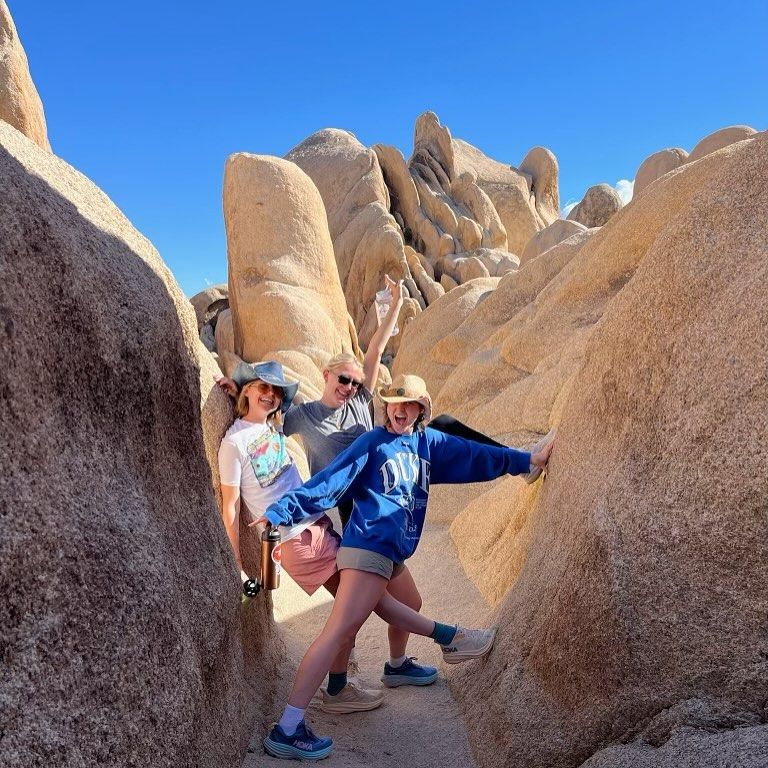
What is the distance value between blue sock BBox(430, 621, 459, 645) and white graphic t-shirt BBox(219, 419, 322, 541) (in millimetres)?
1021

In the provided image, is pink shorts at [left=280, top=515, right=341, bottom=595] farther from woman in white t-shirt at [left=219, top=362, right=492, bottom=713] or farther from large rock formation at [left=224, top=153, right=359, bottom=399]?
large rock formation at [left=224, top=153, right=359, bottom=399]

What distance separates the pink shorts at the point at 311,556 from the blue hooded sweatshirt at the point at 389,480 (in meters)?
0.25

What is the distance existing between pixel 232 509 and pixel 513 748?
5.76ft

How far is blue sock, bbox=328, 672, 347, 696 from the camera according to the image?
12.6 ft

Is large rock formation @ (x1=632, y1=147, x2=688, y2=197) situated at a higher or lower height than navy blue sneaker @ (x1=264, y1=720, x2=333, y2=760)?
higher

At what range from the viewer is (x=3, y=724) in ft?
5.81

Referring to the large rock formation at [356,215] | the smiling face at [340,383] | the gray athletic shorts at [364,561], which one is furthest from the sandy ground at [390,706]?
the large rock formation at [356,215]

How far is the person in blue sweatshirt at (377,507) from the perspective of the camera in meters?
3.30

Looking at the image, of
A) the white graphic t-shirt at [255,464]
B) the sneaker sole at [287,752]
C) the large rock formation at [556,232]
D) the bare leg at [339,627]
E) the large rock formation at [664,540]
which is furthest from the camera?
the large rock formation at [556,232]

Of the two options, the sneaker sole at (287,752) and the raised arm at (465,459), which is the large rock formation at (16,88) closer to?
the raised arm at (465,459)

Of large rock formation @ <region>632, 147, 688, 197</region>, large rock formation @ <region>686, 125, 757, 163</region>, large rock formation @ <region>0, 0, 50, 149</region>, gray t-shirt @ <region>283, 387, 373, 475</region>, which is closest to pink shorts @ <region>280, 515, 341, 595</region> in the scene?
gray t-shirt @ <region>283, 387, 373, 475</region>

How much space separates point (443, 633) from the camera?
3713 mm

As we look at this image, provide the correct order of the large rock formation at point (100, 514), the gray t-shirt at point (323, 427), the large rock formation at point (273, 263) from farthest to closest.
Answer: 1. the large rock formation at point (273, 263)
2. the gray t-shirt at point (323, 427)
3. the large rock formation at point (100, 514)

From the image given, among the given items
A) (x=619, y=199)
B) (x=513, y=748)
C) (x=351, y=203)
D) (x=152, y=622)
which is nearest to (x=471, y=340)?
(x=513, y=748)
